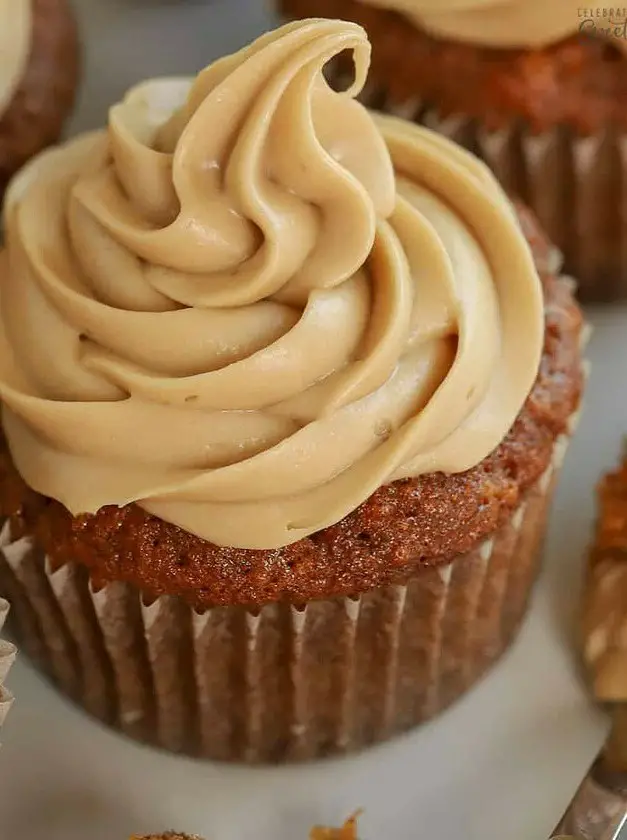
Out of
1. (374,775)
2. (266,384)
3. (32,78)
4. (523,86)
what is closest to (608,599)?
(374,775)

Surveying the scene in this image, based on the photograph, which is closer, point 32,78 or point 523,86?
point 523,86

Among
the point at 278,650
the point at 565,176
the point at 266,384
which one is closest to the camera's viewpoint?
the point at 266,384

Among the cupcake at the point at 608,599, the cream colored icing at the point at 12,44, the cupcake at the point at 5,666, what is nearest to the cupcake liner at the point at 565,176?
the cupcake at the point at 608,599

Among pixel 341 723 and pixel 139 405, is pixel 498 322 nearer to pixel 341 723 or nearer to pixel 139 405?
pixel 139 405

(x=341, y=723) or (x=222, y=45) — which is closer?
(x=341, y=723)

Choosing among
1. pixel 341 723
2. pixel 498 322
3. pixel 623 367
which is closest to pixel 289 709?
pixel 341 723

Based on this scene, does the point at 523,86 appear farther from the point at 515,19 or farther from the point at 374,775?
the point at 374,775

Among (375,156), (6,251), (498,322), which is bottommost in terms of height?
(6,251)
